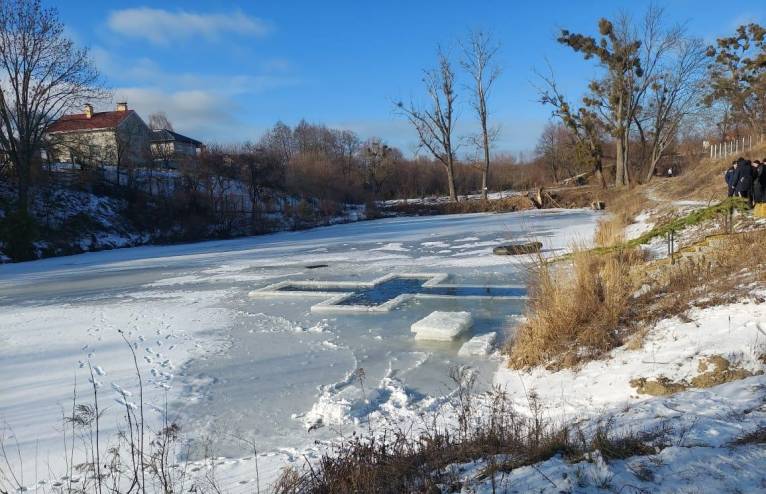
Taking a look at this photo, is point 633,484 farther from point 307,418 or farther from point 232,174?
point 232,174

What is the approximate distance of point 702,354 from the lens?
5148 mm

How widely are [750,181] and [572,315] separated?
8118mm

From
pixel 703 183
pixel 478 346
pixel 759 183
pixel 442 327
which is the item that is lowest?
pixel 478 346

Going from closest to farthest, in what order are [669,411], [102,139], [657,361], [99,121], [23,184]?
[669,411], [657,361], [23,184], [102,139], [99,121]

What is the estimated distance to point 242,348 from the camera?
774cm

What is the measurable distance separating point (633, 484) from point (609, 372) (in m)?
2.93

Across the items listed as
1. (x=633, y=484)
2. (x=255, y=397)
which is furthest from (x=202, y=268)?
(x=633, y=484)

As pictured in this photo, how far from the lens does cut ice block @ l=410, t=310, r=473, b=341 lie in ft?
25.4

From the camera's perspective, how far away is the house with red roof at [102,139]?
1042 inches

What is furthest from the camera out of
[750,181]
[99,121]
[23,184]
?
[99,121]

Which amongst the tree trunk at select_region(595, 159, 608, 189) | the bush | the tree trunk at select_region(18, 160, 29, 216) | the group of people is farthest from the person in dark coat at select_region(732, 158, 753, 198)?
the tree trunk at select_region(595, 159, 608, 189)

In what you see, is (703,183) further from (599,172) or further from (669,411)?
(669,411)

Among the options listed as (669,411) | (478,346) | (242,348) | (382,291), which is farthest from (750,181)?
(242,348)

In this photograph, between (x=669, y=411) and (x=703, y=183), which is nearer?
(x=669, y=411)
